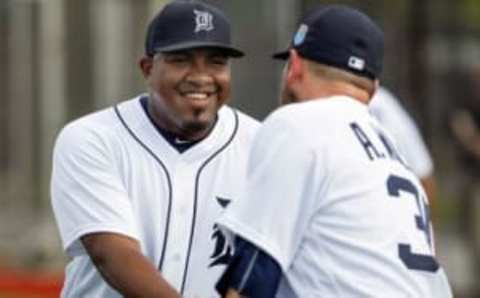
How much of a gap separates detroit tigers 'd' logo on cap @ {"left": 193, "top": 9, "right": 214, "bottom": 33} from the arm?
703 millimetres

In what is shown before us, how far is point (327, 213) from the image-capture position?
19.1 ft

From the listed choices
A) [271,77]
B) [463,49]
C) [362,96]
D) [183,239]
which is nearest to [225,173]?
[183,239]

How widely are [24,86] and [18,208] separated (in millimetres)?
789

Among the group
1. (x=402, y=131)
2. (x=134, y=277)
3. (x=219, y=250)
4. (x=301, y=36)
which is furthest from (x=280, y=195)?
(x=402, y=131)

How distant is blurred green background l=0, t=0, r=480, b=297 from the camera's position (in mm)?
13953

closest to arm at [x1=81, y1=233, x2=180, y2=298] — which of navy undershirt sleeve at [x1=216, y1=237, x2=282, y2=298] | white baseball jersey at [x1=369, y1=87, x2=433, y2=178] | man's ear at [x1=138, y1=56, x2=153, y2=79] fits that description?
man's ear at [x1=138, y1=56, x2=153, y2=79]

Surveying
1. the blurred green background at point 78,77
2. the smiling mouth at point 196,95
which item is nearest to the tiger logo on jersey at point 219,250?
the smiling mouth at point 196,95

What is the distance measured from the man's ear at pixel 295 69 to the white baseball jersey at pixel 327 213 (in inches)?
4.6

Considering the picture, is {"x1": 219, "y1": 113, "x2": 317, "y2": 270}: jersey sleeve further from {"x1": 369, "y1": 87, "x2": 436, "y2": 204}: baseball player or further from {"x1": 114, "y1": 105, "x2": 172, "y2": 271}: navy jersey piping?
{"x1": 369, "y1": 87, "x2": 436, "y2": 204}: baseball player

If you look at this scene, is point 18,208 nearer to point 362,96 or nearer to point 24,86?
point 24,86

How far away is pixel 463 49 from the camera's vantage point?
617 inches

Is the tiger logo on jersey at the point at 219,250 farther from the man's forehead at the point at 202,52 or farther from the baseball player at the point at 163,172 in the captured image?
the man's forehead at the point at 202,52

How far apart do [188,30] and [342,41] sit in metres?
0.95

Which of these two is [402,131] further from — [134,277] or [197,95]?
[134,277]
